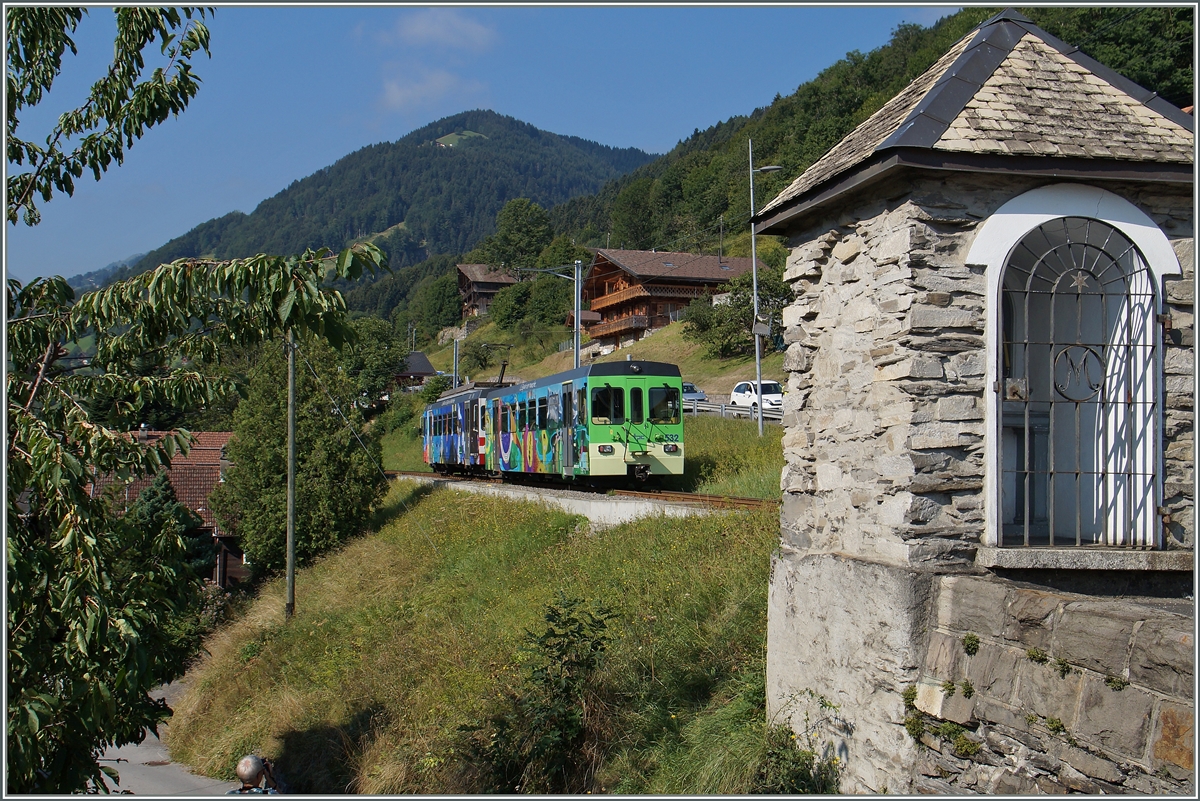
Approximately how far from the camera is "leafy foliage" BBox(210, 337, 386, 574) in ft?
89.3

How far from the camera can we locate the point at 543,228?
11412 cm

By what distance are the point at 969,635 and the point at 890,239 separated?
2.46 m

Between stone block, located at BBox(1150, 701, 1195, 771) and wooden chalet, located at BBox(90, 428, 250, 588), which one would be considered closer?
stone block, located at BBox(1150, 701, 1195, 771)

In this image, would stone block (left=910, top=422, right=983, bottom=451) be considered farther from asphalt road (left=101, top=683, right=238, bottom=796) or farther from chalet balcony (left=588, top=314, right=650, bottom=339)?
chalet balcony (left=588, top=314, right=650, bottom=339)

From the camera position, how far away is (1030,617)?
4883mm

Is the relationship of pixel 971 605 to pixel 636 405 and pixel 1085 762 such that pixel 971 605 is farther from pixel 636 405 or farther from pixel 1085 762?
pixel 636 405

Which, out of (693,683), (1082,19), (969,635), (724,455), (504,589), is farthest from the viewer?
(1082,19)

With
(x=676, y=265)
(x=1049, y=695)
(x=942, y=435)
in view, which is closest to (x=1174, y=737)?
(x=1049, y=695)

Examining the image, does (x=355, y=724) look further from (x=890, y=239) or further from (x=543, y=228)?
(x=543, y=228)

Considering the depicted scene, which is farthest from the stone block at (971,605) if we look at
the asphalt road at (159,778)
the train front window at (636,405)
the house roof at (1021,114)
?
the train front window at (636,405)

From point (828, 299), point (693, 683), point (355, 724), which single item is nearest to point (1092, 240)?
point (828, 299)

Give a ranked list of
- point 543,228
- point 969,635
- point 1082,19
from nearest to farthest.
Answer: point 969,635 < point 1082,19 < point 543,228

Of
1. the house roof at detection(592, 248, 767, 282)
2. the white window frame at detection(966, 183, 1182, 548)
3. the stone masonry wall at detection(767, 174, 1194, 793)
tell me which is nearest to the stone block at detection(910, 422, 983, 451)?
the stone masonry wall at detection(767, 174, 1194, 793)

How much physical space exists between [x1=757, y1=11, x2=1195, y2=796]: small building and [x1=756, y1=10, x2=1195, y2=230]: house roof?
20mm
